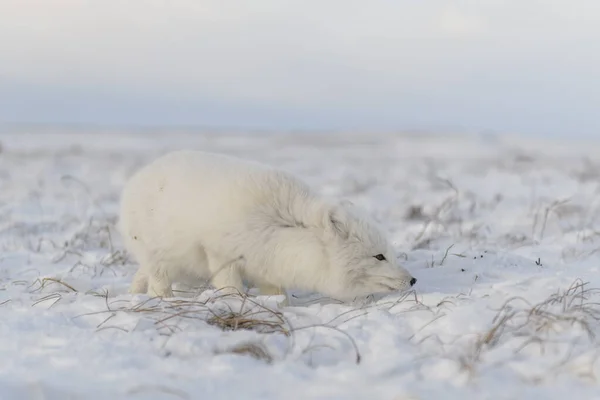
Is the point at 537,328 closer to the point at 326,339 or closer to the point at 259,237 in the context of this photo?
the point at 326,339

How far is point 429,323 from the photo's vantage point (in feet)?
11.7

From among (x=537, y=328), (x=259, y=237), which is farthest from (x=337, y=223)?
(x=537, y=328)

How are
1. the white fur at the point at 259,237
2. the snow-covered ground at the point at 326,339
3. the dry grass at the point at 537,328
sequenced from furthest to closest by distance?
the white fur at the point at 259,237, the dry grass at the point at 537,328, the snow-covered ground at the point at 326,339

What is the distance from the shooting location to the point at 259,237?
4.78 m

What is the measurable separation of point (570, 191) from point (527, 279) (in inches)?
377

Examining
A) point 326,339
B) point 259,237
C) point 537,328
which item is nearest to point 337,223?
point 259,237

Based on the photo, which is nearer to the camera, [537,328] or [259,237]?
[537,328]

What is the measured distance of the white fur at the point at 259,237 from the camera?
477 cm

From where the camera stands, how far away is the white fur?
477 centimetres

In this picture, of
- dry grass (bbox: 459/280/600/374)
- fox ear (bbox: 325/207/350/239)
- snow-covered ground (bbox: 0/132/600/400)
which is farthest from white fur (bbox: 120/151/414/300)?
dry grass (bbox: 459/280/600/374)

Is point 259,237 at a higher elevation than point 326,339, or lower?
higher

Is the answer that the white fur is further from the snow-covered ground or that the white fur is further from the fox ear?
the snow-covered ground

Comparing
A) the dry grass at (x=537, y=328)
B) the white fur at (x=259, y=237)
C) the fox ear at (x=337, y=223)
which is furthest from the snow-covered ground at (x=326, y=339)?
the fox ear at (x=337, y=223)

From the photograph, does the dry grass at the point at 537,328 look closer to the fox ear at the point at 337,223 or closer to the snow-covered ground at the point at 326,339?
the snow-covered ground at the point at 326,339
